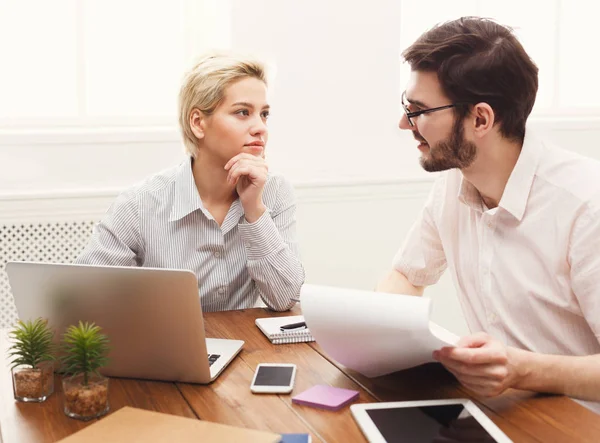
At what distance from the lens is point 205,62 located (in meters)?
2.02

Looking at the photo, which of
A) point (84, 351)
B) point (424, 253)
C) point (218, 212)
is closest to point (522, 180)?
point (424, 253)

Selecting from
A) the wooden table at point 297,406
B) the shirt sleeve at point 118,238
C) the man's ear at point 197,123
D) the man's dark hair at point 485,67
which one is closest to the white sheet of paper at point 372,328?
the wooden table at point 297,406

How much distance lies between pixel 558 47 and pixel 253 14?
168 cm

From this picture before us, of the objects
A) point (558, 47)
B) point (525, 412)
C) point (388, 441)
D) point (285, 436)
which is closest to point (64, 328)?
point (285, 436)

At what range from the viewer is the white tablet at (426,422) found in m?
1.09

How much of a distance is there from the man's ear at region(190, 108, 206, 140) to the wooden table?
2.43 feet

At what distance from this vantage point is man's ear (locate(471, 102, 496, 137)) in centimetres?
164

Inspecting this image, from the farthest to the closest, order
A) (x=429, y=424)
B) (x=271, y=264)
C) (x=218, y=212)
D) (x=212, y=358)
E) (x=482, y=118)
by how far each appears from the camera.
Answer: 1. (x=218, y=212)
2. (x=271, y=264)
3. (x=482, y=118)
4. (x=212, y=358)
5. (x=429, y=424)

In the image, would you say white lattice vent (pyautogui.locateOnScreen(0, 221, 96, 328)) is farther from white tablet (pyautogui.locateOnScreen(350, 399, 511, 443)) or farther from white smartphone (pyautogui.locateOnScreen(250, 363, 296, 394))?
white tablet (pyautogui.locateOnScreen(350, 399, 511, 443))

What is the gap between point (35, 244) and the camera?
9.90ft

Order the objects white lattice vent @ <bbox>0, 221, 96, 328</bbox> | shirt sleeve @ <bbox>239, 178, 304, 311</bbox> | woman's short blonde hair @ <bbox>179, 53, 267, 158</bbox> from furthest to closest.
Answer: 1. white lattice vent @ <bbox>0, 221, 96, 328</bbox>
2. woman's short blonde hair @ <bbox>179, 53, 267, 158</bbox>
3. shirt sleeve @ <bbox>239, 178, 304, 311</bbox>

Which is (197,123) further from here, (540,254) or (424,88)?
(540,254)

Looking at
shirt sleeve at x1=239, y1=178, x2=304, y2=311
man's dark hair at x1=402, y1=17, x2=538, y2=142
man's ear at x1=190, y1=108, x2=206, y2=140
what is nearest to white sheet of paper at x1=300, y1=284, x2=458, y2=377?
shirt sleeve at x1=239, y1=178, x2=304, y2=311

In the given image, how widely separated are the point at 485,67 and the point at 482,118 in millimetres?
109
